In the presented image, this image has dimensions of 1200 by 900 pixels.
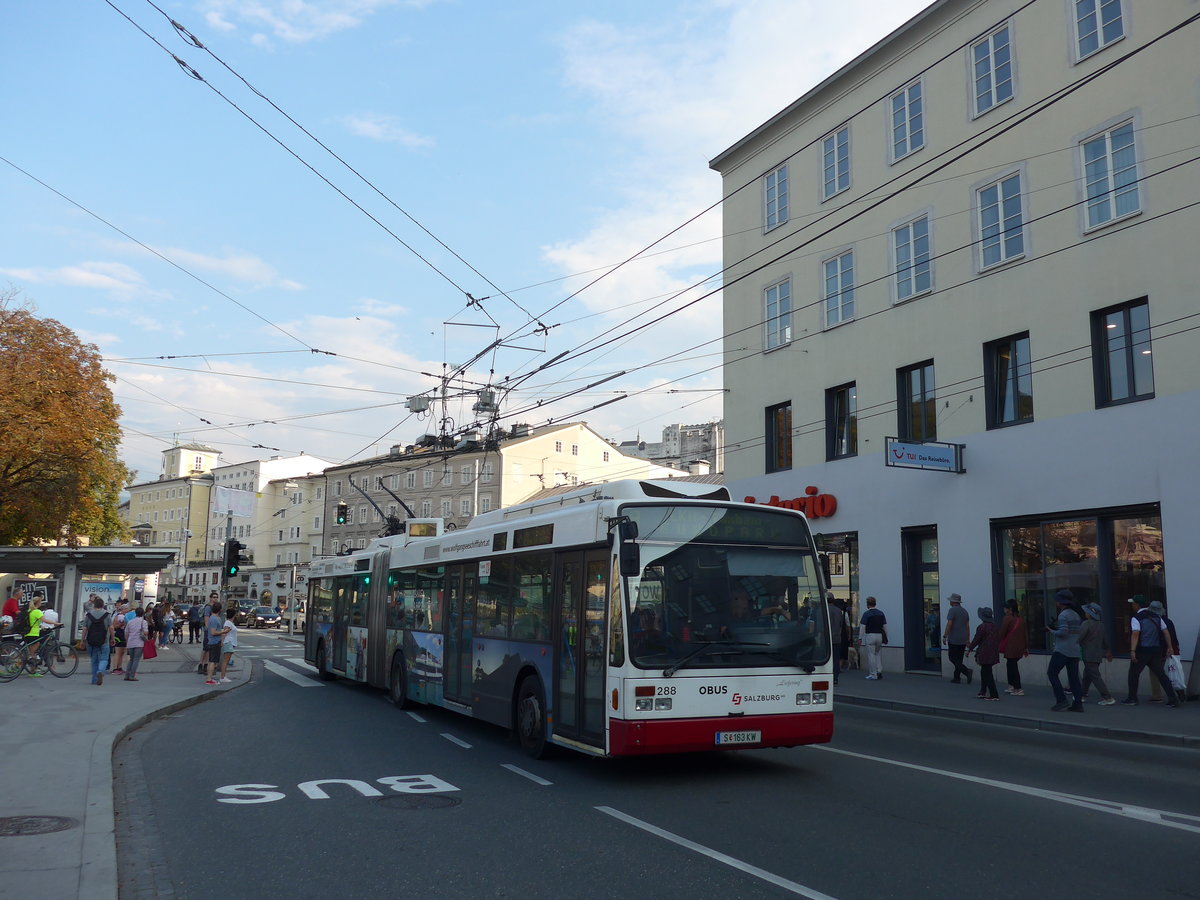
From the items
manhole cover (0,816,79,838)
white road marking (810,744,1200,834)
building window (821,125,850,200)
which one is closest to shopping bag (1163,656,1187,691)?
white road marking (810,744,1200,834)

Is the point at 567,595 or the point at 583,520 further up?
the point at 583,520

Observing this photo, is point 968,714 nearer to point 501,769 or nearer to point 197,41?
point 501,769

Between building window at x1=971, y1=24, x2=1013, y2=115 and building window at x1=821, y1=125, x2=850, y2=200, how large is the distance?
416 cm

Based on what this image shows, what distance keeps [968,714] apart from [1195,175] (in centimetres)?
985

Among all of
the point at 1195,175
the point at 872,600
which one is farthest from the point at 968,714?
the point at 1195,175

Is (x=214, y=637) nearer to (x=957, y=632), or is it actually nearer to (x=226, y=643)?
(x=226, y=643)

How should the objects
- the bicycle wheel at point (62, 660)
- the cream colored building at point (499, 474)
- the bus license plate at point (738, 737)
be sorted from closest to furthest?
the bus license plate at point (738, 737), the bicycle wheel at point (62, 660), the cream colored building at point (499, 474)

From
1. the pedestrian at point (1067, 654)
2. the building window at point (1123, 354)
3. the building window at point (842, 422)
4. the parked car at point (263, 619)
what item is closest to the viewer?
the pedestrian at point (1067, 654)

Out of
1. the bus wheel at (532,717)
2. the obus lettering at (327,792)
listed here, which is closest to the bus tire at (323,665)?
the bus wheel at (532,717)

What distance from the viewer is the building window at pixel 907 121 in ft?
78.1

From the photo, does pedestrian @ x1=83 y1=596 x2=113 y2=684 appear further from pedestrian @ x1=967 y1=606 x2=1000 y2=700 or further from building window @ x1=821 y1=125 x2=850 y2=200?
building window @ x1=821 y1=125 x2=850 y2=200

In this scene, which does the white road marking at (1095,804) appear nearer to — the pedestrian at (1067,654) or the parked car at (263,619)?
the pedestrian at (1067,654)

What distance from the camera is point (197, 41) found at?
41.2ft

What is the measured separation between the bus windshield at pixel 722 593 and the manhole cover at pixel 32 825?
464 centimetres
